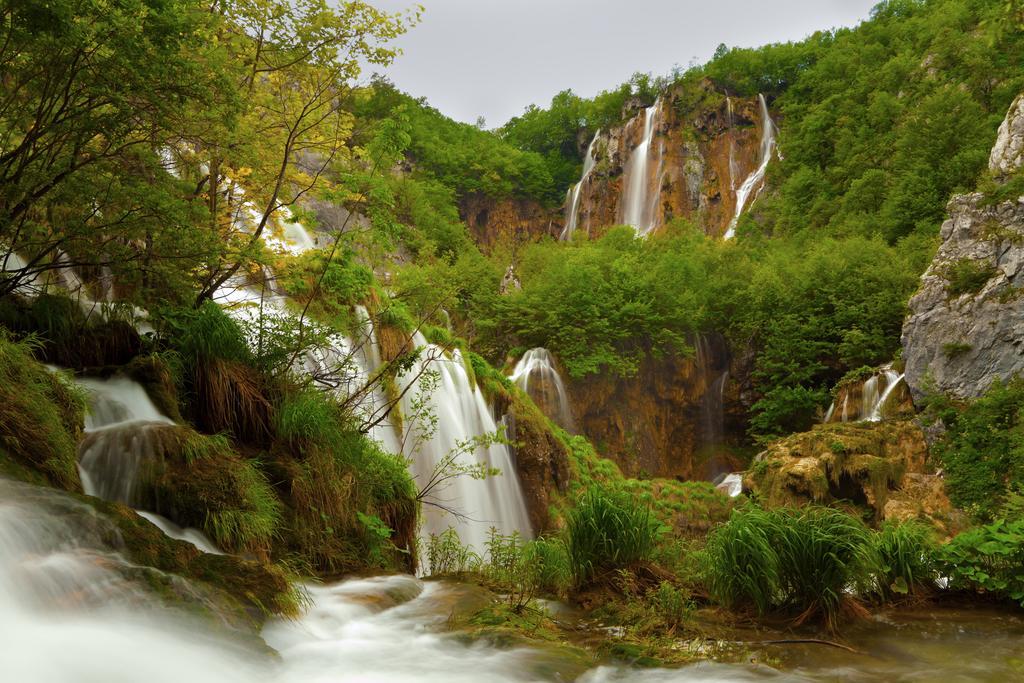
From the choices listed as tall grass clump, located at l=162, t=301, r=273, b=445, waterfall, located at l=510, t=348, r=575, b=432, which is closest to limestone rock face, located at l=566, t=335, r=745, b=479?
waterfall, located at l=510, t=348, r=575, b=432

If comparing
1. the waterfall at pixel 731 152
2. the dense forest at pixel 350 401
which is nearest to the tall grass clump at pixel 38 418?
the dense forest at pixel 350 401

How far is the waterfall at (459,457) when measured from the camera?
37.3 ft

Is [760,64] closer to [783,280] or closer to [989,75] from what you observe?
[989,75]

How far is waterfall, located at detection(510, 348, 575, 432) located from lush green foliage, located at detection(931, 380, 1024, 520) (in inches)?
432

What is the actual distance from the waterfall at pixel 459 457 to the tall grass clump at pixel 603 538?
5.38m

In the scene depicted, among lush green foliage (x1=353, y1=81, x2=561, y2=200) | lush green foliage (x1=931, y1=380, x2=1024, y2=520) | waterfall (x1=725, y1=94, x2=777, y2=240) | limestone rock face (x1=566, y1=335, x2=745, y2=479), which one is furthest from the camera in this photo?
lush green foliage (x1=353, y1=81, x2=561, y2=200)

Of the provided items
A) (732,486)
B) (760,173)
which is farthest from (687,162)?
(732,486)

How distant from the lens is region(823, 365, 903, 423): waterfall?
1778 centimetres

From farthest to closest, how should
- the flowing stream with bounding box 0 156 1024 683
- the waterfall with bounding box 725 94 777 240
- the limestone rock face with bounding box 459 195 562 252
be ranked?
1. the limestone rock face with bounding box 459 195 562 252
2. the waterfall with bounding box 725 94 777 240
3. the flowing stream with bounding box 0 156 1024 683

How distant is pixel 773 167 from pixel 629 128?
37.2 feet

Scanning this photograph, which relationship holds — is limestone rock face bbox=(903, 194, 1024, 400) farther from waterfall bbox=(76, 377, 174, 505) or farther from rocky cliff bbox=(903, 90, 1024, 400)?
waterfall bbox=(76, 377, 174, 505)

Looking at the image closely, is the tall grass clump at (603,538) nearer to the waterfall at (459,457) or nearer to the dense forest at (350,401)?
the dense forest at (350,401)

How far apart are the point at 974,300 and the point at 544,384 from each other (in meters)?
12.4

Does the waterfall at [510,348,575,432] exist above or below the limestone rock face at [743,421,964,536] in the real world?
above
